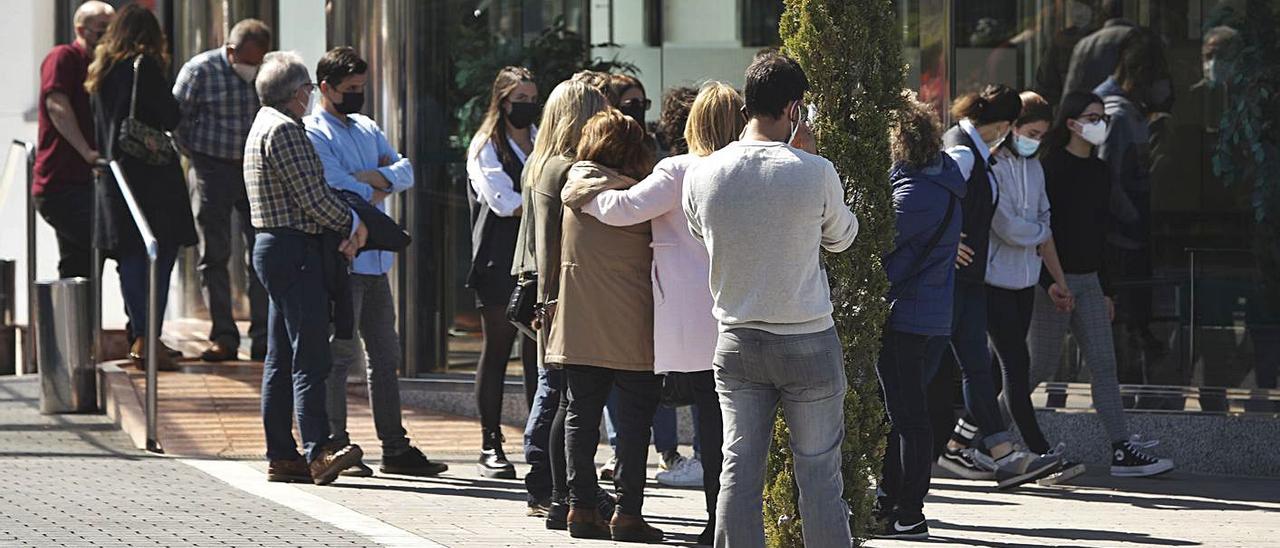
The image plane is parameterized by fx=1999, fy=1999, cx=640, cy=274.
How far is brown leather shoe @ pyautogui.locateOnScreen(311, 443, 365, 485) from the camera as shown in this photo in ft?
27.9

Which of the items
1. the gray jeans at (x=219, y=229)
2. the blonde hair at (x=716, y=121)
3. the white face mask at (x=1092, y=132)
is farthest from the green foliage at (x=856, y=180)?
the gray jeans at (x=219, y=229)

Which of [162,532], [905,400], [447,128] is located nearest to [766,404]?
[905,400]

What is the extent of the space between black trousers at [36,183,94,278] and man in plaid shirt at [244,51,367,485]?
12.4 ft

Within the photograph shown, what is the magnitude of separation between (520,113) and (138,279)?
138 inches

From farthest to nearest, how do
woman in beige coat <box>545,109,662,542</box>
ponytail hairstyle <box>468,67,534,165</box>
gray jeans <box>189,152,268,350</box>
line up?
1. gray jeans <box>189,152,268,350</box>
2. ponytail hairstyle <box>468,67,534,165</box>
3. woman in beige coat <box>545,109,662,542</box>

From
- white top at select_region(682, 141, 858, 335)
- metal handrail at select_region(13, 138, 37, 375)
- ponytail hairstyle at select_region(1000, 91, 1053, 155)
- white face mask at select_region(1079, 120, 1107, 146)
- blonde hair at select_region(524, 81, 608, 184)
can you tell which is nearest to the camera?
white top at select_region(682, 141, 858, 335)

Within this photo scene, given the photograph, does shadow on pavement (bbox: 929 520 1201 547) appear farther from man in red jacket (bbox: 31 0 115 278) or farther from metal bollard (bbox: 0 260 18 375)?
metal bollard (bbox: 0 260 18 375)

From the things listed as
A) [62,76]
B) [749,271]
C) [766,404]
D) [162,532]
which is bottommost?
[162,532]

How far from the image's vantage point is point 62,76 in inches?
453

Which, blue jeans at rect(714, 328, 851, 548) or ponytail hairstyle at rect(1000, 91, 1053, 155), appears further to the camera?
ponytail hairstyle at rect(1000, 91, 1053, 155)

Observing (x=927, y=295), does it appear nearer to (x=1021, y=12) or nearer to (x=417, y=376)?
(x=1021, y=12)

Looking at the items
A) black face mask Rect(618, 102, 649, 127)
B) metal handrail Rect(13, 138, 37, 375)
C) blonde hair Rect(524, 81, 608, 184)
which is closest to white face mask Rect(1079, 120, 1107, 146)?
black face mask Rect(618, 102, 649, 127)

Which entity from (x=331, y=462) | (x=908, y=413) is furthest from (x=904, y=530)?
(x=331, y=462)

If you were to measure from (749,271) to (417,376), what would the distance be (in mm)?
5722
